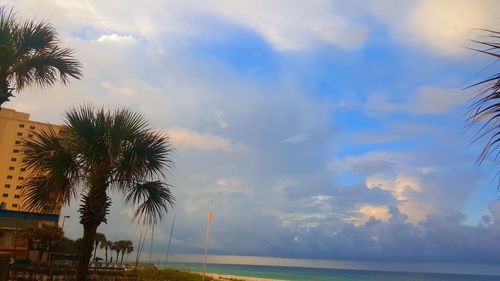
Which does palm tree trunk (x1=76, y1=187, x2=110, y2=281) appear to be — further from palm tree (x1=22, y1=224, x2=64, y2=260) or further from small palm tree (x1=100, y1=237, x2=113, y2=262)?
small palm tree (x1=100, y1=237, x2=113, y2=262)

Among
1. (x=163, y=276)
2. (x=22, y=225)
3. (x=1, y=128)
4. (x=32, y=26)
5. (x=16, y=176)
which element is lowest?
(x=163, y=276)

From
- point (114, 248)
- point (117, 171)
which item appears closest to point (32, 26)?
point (117, 171)

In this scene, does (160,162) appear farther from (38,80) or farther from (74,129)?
(38,80)

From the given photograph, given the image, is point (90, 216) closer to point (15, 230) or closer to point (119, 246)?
point (15, 230)

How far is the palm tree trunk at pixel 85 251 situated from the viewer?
32.5ft

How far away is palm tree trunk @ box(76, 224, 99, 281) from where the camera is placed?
32.5 ft

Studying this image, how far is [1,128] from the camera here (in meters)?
85.6

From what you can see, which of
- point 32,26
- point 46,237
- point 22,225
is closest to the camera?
point 32,26

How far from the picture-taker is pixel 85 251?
9.97 m

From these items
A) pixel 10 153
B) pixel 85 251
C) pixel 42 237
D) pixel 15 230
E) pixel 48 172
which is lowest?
pixel 85 251

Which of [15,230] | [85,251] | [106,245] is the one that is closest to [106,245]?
[106,245]

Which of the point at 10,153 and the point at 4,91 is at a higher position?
the point at 10,153

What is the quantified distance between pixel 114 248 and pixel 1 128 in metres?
46.4

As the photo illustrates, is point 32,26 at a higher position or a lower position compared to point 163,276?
higher
